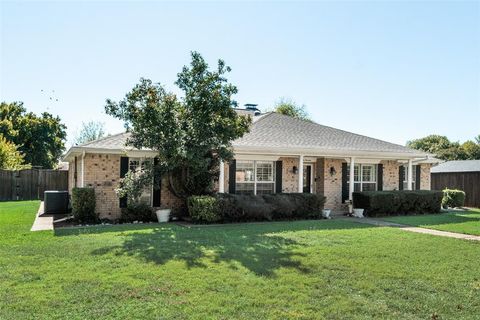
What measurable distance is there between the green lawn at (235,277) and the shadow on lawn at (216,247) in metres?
0.02

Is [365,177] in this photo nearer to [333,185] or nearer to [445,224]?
[333,185]

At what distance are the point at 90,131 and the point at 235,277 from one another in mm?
51541

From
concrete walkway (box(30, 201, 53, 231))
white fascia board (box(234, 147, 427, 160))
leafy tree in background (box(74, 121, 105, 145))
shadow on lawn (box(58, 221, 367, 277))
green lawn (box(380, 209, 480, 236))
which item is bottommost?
green lawn (box(380, 209, 480, 236))

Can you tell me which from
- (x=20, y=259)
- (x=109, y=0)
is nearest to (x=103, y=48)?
(x=109, y=0)

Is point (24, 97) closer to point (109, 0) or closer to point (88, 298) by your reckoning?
point (109, 0)

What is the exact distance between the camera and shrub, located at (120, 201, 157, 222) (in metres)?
13.9

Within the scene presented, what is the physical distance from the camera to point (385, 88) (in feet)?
66.9

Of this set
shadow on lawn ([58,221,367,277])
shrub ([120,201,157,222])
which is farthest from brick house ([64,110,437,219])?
shadow on lawn ([58,221,367,277])

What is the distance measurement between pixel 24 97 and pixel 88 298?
41.6m

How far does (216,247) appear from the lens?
8547mm

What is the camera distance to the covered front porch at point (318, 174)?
16.3m

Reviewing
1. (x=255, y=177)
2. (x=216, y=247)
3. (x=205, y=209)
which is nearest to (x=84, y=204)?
(x=205, y=209)

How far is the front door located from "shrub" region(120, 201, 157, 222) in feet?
23.9

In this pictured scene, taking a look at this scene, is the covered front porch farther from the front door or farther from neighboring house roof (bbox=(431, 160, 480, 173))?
neighboring house roof (bbox=(431, 160, 480, 173))
